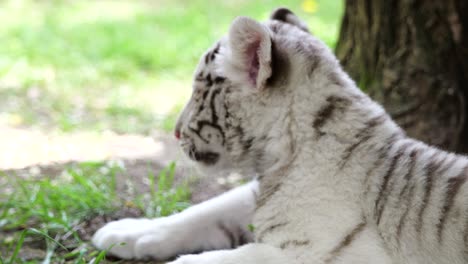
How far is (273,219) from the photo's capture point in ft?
6.03

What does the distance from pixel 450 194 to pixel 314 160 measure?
36 centimetres

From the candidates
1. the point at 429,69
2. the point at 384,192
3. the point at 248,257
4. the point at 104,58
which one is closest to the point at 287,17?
the point at 384,192

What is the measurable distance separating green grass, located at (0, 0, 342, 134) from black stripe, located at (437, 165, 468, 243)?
7.31 feet

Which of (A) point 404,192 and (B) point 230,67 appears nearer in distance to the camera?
(A) point 404,192

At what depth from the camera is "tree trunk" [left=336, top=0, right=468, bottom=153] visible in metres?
2.77

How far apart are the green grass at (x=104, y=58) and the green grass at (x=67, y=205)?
898 millimetres

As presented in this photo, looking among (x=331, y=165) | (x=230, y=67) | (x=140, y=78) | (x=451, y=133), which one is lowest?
(x=140, y=78)

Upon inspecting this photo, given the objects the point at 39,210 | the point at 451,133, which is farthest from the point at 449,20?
the point at 39,210

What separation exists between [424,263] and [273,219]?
0.41 m

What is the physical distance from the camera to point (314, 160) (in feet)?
5.98

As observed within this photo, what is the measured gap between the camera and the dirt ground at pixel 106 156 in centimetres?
282

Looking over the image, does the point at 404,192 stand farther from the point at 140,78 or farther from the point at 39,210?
the point at 140,78

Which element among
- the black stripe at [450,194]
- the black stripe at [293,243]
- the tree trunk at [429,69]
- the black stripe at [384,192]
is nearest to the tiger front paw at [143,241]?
the black stripe at [293,243]

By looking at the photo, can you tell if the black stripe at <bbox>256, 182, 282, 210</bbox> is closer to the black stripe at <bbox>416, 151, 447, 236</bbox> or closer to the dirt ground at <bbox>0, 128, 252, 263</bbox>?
the black stripe at <bbox>416, 151, 447, 236</bbox>
